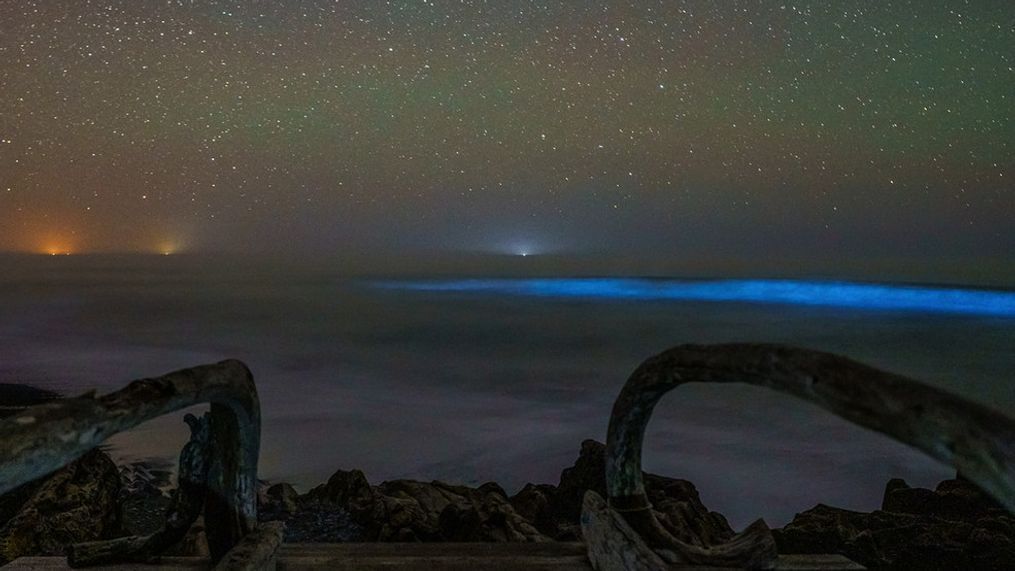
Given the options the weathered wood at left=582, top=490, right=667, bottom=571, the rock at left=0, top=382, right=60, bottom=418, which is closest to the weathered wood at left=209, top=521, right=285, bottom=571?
the weathered wood at left=582, top=490, right=667, bottom=571

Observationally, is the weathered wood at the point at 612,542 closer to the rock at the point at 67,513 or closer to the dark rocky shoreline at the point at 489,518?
the dark rocky shoreline at the point at 489,518

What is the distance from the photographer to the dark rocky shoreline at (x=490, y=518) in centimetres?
489

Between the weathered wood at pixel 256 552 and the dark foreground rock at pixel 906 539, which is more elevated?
the weathered wood at pixel 256 552

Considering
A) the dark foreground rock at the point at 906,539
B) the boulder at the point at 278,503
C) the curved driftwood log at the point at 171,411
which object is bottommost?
the boulder at the point at 278,503

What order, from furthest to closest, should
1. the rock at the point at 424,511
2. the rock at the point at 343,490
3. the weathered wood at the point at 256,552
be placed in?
the rock at the point at 343,490
the rock at the point at 424,511
the weathered wood at the point at 256,552

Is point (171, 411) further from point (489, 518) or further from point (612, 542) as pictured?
point (489, 518)

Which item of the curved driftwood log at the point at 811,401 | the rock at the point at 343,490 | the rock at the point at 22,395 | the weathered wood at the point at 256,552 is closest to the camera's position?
the curved driftwood log at the point at 811,401

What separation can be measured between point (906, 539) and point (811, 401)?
5.18 m

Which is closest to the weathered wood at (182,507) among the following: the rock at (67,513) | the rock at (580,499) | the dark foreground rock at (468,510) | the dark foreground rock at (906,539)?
the rock at (67,513)

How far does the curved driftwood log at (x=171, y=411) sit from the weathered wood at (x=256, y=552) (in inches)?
2.9

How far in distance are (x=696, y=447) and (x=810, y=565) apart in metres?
12.1

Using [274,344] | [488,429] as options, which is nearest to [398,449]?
[488,429]

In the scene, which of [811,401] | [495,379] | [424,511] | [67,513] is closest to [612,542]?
[811,401]

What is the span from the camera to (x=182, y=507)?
2.46 meters
